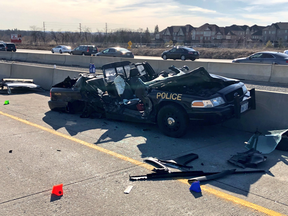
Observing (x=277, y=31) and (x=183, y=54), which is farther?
(x=277, y=31)

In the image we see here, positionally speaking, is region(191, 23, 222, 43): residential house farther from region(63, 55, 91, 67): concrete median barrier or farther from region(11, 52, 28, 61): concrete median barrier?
region(63, 55, 91, 67): concrete median barrier

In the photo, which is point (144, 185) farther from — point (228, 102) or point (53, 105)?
point (53, 105)

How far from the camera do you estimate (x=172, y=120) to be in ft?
20.6

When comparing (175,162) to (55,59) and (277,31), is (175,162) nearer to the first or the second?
(55,59)

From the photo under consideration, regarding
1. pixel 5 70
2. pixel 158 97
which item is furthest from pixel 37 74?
pixel 158 97

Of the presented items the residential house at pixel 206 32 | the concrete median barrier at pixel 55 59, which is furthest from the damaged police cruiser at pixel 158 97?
the residential house at pixel 206 32

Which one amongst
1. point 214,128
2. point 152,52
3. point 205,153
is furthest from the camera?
point 152,52

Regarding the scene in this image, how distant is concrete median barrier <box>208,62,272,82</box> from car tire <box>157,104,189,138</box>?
29.3 ft

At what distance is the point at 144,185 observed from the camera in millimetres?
4172

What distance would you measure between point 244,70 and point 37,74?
10.0 m

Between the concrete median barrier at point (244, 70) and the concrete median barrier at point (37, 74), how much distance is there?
790 cm

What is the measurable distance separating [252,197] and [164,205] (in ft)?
3.86

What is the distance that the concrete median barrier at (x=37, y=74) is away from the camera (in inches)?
532

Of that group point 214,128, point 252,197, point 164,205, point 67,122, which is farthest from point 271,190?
point 67,122
